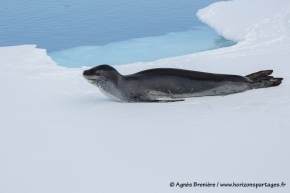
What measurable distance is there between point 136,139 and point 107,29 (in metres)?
7.68

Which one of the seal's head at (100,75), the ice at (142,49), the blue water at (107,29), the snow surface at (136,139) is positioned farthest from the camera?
the blue water at (107,29)

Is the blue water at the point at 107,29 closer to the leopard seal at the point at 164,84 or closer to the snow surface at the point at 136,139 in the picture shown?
the snow surface at the point at 136,139

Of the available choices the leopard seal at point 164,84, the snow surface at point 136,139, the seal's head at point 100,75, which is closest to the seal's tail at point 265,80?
the leopard seal at point 164,84

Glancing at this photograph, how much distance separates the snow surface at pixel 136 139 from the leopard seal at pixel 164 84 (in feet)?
0.51

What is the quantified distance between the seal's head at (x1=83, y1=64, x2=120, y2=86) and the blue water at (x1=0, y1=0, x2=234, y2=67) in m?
3.48

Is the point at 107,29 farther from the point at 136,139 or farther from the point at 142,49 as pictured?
the point at 136,139

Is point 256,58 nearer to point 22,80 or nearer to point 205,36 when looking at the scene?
point 22,80

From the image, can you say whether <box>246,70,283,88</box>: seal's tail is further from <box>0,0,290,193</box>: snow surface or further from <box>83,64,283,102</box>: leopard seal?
<box>0,0,290,193</box>: snow surface

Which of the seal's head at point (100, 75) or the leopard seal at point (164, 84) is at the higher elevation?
the seal's head at point (100, 75)

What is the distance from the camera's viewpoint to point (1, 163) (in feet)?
9.61

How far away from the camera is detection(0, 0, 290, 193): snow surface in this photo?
257 cm

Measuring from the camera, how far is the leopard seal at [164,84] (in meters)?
4.61

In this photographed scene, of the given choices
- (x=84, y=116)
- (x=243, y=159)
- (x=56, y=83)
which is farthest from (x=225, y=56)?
(x=243, y=159)

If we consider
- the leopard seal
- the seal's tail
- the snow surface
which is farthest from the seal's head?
the seal's tail
